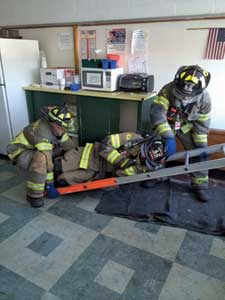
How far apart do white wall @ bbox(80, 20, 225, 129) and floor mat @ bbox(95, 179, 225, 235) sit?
3.01 ft

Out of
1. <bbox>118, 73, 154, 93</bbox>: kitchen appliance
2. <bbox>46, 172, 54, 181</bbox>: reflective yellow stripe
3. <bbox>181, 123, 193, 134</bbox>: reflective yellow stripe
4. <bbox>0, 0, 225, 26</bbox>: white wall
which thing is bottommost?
<bbox>46, 172, 54, 181</bbox>: reflective yellow stripe

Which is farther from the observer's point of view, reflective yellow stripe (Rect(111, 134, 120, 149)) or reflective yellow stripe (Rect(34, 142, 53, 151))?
reflective yellow stripe (Rect(111, 134, 120, 149))

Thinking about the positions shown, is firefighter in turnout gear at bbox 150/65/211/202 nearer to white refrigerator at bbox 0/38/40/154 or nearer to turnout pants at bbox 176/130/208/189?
turnout pants at bbox 176/130/208/189

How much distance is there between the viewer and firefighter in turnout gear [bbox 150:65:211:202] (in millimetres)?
2045

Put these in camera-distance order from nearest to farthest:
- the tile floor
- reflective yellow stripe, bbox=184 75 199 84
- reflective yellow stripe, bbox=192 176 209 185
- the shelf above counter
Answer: the tile floor, reflective yellow stripe, bbox=184 75 199 84, reflective yellow stripe, bbox=192 176 209 185, the shelf above counter

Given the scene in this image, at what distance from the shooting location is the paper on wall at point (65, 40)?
10.6ft

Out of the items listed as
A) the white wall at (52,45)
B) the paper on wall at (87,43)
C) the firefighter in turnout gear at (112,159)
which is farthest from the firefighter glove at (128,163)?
the white wall at (52,45)

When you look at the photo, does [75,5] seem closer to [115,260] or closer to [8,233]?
[8,233]

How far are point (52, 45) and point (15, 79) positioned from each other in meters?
0.76

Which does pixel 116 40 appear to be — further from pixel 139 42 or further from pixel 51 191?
pixel 51 191

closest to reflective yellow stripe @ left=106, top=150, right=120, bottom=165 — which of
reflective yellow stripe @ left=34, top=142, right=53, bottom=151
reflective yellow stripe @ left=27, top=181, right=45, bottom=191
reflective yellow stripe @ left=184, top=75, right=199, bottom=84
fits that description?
reflective yellow stripe @ left=34, top=142, right=53, bottom=151

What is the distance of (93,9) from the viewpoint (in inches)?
117

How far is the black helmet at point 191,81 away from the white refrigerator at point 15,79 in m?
2.02

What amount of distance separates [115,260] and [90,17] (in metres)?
2.73
